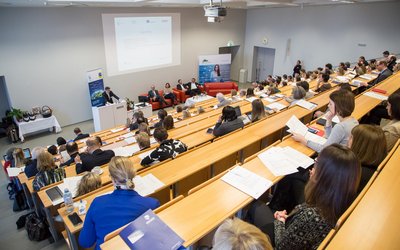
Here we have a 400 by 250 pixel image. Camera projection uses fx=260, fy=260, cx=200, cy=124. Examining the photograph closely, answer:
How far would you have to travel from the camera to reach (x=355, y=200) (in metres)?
1.92

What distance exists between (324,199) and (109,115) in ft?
25.5

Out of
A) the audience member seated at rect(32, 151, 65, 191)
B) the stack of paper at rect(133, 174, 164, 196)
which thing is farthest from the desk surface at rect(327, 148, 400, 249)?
the audience member seated at rect(32, 151, 65, 191)

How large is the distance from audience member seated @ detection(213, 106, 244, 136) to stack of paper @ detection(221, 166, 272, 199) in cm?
167

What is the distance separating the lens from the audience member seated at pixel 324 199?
5.59ft

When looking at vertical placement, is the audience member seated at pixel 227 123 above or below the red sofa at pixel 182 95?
above

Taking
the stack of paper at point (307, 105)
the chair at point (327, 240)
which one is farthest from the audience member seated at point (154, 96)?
the chair at point (327, 240)

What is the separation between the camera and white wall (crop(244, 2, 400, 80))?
9.53 metres

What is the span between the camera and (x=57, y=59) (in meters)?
8.21

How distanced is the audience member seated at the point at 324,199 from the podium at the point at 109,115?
7.51 m

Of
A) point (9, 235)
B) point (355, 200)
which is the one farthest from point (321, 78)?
point (9, 235)

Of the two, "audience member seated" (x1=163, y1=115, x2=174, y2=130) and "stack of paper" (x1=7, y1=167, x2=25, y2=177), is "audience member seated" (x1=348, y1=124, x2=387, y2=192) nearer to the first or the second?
"audience member seated" (x1=163, y1=115, x2=174, y2=130)

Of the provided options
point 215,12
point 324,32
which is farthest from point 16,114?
point 324,32

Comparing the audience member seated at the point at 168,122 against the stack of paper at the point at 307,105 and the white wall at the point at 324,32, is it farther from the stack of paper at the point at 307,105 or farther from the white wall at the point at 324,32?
the white wall at the point at 324,32

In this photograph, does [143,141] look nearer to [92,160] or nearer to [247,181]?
[92,160]
